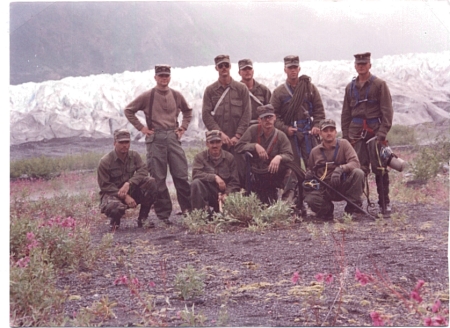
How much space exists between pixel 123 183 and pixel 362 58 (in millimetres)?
2681

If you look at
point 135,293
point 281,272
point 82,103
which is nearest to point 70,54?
point 82,103

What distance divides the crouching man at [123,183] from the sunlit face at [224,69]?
1.12m

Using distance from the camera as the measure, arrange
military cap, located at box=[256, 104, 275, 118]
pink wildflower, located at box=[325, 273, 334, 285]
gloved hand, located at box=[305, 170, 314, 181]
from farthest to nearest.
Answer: military cap, located at box=[256, 104, 275, 118]
gloved hand, located at box=[305, 170, 314, 181]
pink wildflower, located at box=[325, 273, 334, 285]

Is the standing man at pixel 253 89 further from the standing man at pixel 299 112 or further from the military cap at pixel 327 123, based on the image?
the military cap at pixel 327 123

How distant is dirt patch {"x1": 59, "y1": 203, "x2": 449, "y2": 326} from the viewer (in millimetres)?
4594

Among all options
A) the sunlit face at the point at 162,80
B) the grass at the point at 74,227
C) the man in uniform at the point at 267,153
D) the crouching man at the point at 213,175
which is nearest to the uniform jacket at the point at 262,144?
the man in uniform at the point at 267,153

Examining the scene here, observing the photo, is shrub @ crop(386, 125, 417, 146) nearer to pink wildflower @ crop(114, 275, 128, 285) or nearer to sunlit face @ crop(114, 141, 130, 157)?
sunlit face @ crop(114, 141, 130, 157)

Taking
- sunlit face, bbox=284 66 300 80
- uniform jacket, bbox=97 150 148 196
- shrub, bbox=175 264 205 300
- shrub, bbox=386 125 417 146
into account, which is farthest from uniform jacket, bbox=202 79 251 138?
shrub, bbox=175 264 205 300

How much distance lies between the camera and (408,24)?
546 cm

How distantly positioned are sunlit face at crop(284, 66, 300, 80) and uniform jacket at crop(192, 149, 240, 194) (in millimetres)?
1249

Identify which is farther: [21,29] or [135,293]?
[21,29]

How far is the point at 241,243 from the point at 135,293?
53.0 inches
